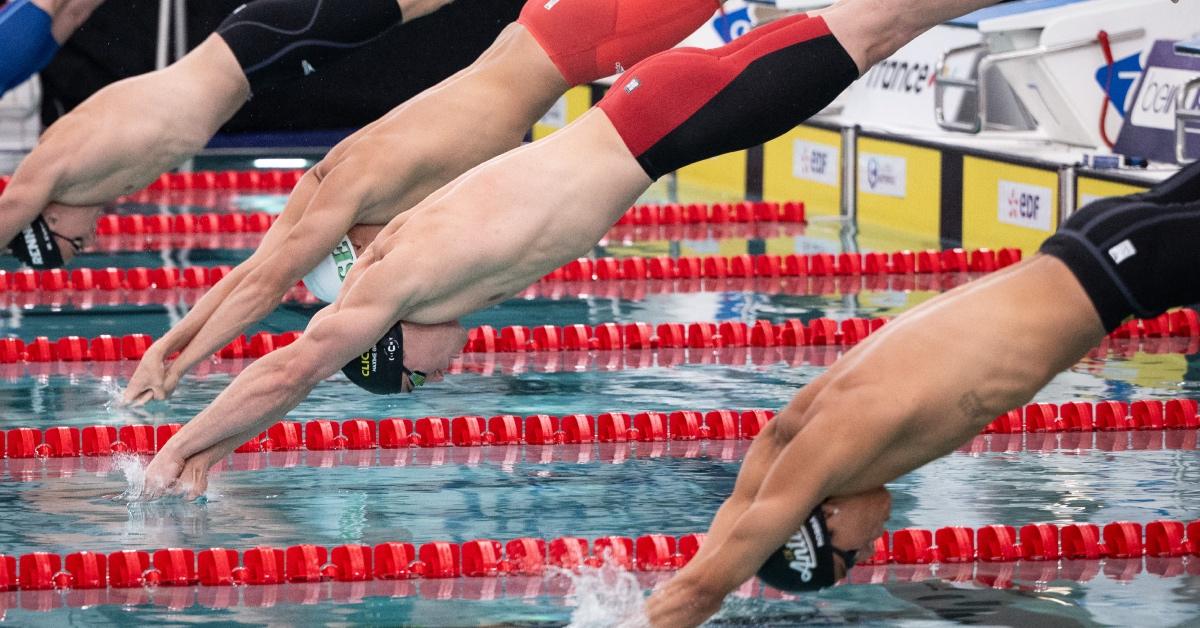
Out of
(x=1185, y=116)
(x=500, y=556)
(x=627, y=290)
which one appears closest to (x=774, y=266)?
(x=627, y=290)

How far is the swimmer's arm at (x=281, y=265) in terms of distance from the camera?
5.41 meters

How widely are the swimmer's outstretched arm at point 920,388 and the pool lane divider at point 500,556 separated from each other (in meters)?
1.06

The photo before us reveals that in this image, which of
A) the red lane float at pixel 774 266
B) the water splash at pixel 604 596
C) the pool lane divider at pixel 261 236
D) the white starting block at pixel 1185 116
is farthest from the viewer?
the pool lane divider at pixel 261 236

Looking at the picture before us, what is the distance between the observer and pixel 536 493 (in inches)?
202

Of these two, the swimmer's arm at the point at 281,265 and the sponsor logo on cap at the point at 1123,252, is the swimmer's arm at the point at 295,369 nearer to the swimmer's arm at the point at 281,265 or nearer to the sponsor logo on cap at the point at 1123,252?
the swimmer's arm at the point at 281,265

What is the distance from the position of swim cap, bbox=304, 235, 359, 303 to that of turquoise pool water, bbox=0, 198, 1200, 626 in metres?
0.46

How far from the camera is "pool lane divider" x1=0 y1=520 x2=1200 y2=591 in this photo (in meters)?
4.36

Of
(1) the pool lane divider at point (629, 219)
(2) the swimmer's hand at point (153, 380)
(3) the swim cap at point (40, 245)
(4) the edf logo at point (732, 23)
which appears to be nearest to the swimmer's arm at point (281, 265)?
(2) the swimmer's hand at point (153, 380)

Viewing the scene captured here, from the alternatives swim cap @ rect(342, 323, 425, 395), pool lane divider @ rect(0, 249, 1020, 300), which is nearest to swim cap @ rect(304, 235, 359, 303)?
swim cap @ rect(342, 323, 425, 395)

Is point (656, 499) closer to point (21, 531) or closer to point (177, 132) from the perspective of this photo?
point (21, 531)

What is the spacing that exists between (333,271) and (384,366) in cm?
91

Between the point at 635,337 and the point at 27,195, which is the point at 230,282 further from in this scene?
the point at 635,337

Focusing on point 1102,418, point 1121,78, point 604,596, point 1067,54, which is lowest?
point 604,596

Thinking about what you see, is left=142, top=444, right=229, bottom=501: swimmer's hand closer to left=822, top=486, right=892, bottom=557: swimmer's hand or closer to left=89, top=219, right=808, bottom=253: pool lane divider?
left=822, top=486, right=892, bottom=557: swimmer's hand
